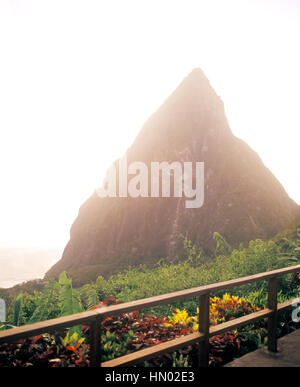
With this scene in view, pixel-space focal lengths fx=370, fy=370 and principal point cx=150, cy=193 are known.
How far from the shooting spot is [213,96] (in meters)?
103

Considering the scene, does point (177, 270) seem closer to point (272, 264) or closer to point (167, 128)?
point (272, 264)

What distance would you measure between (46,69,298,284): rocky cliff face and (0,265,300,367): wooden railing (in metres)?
72.9

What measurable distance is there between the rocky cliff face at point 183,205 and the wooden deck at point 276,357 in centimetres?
7274

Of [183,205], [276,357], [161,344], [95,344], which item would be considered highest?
[95,344]

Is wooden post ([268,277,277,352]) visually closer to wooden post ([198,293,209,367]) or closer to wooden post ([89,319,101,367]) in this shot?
wooden post ([198,293,209,367])

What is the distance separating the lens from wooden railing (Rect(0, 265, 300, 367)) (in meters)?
2.60

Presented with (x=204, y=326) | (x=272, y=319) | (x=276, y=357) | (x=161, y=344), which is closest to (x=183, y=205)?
(x=272, y=319)

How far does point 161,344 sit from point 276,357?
1.57m

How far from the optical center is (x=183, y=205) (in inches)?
3551

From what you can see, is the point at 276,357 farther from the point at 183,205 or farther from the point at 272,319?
the point at 183,205

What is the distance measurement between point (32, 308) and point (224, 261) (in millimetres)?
5595

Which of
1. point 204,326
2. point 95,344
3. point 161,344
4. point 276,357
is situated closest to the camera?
point 95,344

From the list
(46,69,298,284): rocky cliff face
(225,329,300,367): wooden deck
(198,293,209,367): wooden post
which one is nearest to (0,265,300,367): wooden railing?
(198,293,209,367): wooden post
